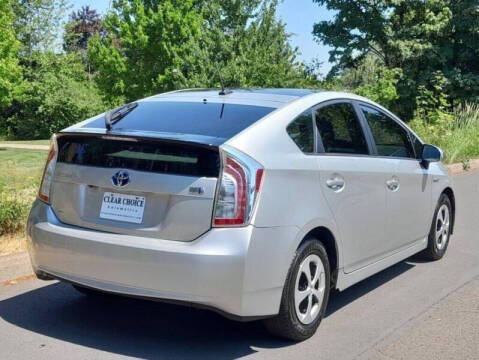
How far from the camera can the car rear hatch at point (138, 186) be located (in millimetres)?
3937

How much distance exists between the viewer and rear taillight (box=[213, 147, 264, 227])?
12.8 feet

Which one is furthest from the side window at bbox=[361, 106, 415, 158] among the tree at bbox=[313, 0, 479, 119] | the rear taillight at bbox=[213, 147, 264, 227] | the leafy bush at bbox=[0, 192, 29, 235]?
the tree at bbox=[313, 0, 479, 119]

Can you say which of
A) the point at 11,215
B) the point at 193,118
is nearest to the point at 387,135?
the point at 193,118

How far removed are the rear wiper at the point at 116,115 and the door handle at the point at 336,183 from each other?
1491 millimetres

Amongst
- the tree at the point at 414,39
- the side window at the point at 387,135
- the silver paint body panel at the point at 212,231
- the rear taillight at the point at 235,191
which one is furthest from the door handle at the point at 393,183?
the tree at the point at 414,39

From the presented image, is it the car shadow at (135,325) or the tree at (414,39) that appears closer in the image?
the car shadow at (135,325)

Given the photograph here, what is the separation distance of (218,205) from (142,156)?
60cm

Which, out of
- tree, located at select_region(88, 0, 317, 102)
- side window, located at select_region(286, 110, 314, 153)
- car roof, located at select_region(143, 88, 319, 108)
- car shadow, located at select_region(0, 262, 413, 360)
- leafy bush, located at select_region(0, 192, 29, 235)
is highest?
tree, located at select_region(88, 0, 317, 102)

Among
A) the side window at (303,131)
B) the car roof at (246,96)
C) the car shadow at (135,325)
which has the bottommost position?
the car shadow at (135,325)

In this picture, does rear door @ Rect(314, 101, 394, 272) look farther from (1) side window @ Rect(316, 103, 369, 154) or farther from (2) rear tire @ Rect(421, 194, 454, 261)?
(2) rear tire @ Rect(421, 194, 454, 261)

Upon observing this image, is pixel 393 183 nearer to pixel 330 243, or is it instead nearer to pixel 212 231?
pixel 330 243

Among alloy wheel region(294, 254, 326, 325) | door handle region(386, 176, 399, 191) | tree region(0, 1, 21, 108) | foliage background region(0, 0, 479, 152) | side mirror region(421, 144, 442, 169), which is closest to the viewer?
alloy wheel region(294, 254, 326, 325)

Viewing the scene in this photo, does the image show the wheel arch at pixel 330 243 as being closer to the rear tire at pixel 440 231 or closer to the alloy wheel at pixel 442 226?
the rear tire at pixel 440 231

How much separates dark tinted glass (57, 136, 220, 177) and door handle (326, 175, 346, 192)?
0.99 meters
